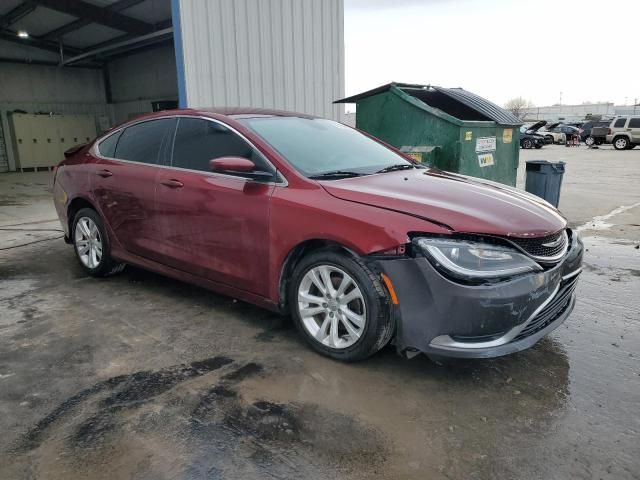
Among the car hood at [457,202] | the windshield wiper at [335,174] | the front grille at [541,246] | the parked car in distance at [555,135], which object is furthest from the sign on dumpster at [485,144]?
the parked car in distance at [555,135]

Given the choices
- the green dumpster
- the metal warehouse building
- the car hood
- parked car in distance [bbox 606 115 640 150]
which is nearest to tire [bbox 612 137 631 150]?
parked car in distance [bbox 606 115 640 150]

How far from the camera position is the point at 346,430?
7.57 ft

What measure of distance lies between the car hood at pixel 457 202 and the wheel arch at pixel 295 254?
280 mm

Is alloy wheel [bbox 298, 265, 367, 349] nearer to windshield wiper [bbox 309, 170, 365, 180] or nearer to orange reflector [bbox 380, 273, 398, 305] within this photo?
orange reflector [bbox 380, 273, 398, 305]

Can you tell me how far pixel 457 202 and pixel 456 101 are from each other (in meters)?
4.51

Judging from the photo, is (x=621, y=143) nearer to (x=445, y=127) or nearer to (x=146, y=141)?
(x=445, y=127)

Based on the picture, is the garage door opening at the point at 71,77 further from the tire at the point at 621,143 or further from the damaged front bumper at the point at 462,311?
the tire at the point at 621,143

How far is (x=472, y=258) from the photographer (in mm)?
2467

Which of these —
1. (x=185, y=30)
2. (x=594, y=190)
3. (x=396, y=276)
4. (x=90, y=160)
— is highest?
(x=185, y=30)

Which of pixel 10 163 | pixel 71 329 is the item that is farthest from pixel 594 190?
pixel 10 163

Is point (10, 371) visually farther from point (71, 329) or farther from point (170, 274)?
point (170, 274)

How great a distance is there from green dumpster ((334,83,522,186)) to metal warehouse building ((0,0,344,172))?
222 centimetres

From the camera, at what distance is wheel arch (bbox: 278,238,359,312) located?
283 cm

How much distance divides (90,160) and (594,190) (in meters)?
10.3
